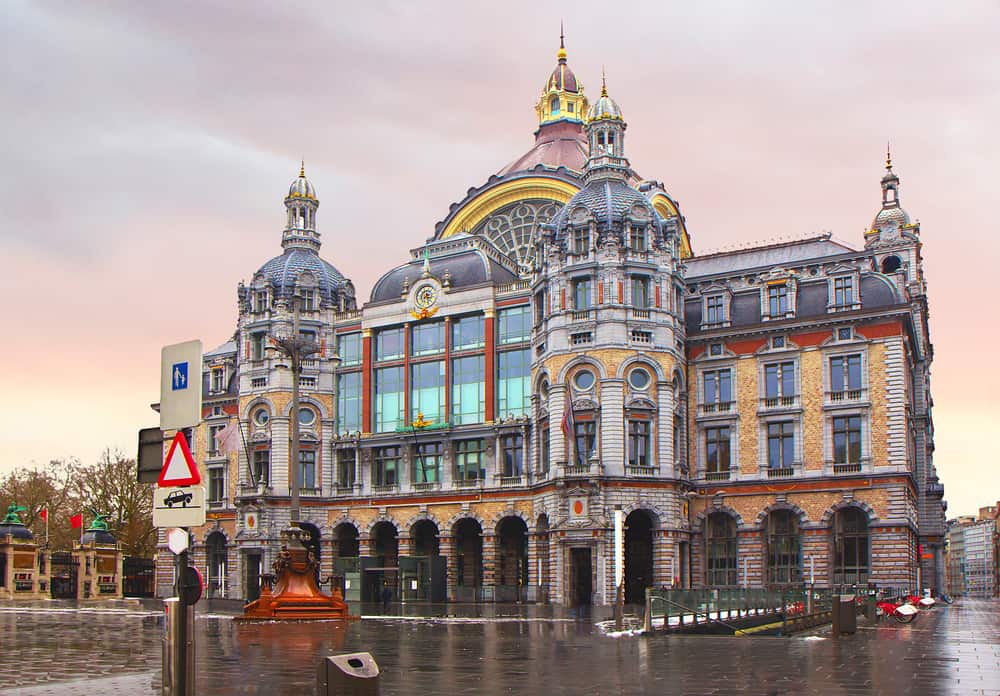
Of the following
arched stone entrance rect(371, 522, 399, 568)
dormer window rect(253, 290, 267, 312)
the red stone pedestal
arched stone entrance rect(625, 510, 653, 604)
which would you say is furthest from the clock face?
the red stone pedestal

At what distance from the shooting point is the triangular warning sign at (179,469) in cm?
1322

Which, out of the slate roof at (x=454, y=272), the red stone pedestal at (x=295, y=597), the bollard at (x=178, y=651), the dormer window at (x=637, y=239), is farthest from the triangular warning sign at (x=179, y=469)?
the slate roof at (x=454, y=272)

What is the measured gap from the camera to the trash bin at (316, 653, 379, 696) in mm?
14109

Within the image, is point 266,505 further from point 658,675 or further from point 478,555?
point 658,675

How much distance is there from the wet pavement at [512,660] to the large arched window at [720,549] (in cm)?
3055

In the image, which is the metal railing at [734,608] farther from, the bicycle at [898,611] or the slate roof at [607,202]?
the slate roof at [607,202]

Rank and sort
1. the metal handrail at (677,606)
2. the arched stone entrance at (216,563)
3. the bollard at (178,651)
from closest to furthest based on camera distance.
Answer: the bollard at (178,651)
the metal handrail at (677,606)
the arched stone entrance at (216,563)

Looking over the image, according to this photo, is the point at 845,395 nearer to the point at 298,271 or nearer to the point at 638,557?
the point at 638,557

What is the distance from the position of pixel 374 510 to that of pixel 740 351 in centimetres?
2809

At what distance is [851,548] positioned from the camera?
6838 centimetres

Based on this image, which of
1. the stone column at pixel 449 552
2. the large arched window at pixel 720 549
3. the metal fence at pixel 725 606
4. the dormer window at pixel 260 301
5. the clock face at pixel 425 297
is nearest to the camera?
the metal fence at pixel 725 606

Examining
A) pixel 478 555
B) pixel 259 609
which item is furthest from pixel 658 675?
pixel 478 555

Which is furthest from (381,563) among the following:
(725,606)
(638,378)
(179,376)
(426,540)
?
(179,376)

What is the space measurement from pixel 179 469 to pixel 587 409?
57134 mm
